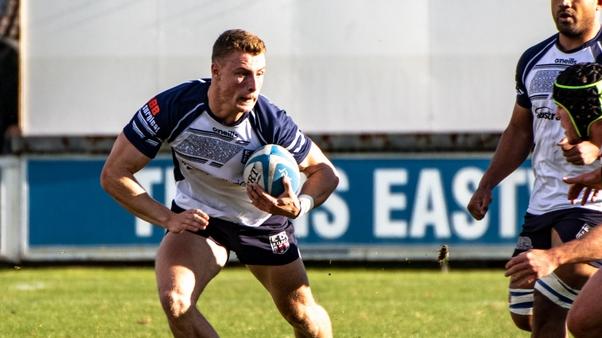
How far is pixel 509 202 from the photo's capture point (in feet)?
55.5

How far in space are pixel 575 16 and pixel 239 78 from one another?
188cm

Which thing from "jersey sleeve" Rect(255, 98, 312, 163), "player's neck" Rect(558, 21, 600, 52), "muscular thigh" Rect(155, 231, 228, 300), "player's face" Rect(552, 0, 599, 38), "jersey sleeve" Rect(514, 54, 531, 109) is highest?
"player's face" Rect(552, 0, 599, 38)

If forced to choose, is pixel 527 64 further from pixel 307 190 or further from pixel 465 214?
pixel 465 214

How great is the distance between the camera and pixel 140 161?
26.6ft

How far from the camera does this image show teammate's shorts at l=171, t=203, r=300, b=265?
826cm

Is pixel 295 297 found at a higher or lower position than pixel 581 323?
lower

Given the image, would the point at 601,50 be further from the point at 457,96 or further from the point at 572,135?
the point at 457,96

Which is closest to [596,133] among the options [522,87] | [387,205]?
[522,87]

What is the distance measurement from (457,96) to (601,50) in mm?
9329

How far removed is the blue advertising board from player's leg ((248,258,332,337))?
873 cm

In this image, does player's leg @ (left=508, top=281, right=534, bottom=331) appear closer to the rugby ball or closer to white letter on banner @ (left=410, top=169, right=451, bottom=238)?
the rugby ball

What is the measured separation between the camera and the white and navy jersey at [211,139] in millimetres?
8078

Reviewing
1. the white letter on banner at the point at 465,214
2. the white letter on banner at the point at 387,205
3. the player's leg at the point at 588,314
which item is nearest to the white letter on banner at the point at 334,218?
the white letter on banner at the point at 387,205

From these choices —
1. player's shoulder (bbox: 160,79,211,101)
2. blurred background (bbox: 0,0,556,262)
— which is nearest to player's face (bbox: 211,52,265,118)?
player's shoulder (bbox: 160,79,211,101)
